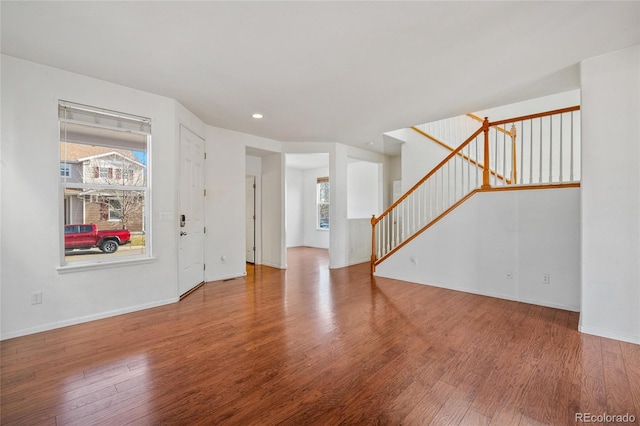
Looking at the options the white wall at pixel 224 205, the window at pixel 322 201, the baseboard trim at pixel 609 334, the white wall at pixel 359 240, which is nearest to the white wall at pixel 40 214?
the white wall at pixel 224 205

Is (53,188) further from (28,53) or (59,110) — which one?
(28,53)

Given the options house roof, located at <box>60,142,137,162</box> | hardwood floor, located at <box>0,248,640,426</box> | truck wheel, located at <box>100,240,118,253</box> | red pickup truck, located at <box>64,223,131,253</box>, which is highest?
house roof, located at <box>60,142,137,162</box>

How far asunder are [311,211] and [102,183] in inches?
271

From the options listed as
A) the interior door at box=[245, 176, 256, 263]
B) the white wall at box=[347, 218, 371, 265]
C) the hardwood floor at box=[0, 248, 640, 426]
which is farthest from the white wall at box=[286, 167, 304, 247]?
the hardwood floor at box=[0, 248, 640, 426]

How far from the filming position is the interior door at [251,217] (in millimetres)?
6324

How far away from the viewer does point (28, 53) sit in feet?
8.52

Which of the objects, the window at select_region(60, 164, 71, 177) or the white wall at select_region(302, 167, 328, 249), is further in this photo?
the white wall at select_region(302, 167, 328, 249)

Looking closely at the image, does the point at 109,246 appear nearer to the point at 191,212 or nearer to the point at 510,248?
the point at 191,212

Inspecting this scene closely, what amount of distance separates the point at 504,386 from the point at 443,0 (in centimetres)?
272

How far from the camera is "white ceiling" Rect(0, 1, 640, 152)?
2.01 meters

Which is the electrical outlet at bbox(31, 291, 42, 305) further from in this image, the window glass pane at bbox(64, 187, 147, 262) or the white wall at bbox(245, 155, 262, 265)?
the white wall at bbox(245, 155, 262, 265)

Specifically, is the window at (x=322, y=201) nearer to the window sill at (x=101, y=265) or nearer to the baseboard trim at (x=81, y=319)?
the baseboard trim at (x=81, y=319)

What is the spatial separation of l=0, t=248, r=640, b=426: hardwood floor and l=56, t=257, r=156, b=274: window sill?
598 mm

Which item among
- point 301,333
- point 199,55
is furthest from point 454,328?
point 199,55
